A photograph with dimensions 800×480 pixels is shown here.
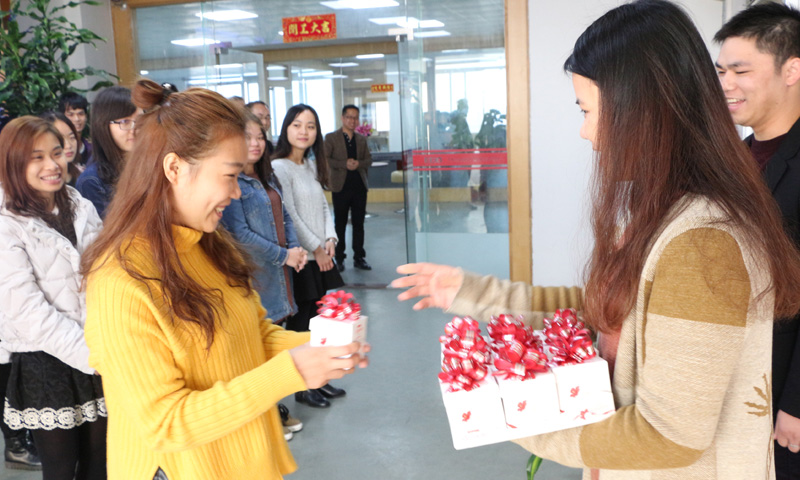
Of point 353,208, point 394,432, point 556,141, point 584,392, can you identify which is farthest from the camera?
point 353,208

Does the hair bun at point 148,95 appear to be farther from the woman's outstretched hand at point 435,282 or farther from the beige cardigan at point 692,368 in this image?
the beige cardigan at point 692,368

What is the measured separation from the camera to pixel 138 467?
51.3 inches

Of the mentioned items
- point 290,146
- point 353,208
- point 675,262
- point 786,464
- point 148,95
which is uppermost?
point 148,95

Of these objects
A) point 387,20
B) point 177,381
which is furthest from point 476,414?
point 387,20

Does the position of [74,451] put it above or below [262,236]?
below

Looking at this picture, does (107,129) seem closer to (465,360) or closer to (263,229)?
(263,229)

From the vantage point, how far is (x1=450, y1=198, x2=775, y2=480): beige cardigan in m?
0.91

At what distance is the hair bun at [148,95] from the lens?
1.34m

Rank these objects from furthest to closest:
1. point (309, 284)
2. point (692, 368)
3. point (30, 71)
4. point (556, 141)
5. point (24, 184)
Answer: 1. point (556, 141)
2. point (30, 71)
3. point (309, 284)
4. point (24, 184)
5. point (692, 368)

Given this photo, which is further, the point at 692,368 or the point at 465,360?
the point at 465,360

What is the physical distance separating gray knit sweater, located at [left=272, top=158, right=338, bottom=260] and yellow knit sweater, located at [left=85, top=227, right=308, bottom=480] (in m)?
2.31

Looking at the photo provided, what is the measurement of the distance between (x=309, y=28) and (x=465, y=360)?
→ 223 inches

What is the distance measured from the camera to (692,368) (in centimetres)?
91

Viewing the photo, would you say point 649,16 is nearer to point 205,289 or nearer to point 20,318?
point 205,289
